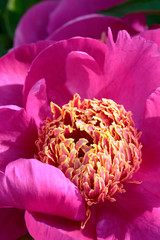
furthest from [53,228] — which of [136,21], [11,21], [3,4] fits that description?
[3,4]

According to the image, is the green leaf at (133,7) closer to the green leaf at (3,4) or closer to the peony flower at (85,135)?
the peony flower at (85,135)

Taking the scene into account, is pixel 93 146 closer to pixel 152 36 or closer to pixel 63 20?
pixel 152 36

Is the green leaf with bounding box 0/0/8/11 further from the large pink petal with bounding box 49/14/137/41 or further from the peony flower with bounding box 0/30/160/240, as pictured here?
the peony flower with bounding box 0/30/160/240

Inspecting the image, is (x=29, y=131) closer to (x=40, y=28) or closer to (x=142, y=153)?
(x=142, y=153)

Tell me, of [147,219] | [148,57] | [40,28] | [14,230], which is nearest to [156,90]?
[148,57]

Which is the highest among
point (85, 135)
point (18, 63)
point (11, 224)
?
point (18, 63)

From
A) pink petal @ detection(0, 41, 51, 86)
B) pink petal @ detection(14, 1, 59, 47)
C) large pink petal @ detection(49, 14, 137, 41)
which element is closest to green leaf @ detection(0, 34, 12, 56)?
pink petal @ detection(14, 1, 59, 47)

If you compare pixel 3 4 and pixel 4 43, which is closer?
pixel 4 43
